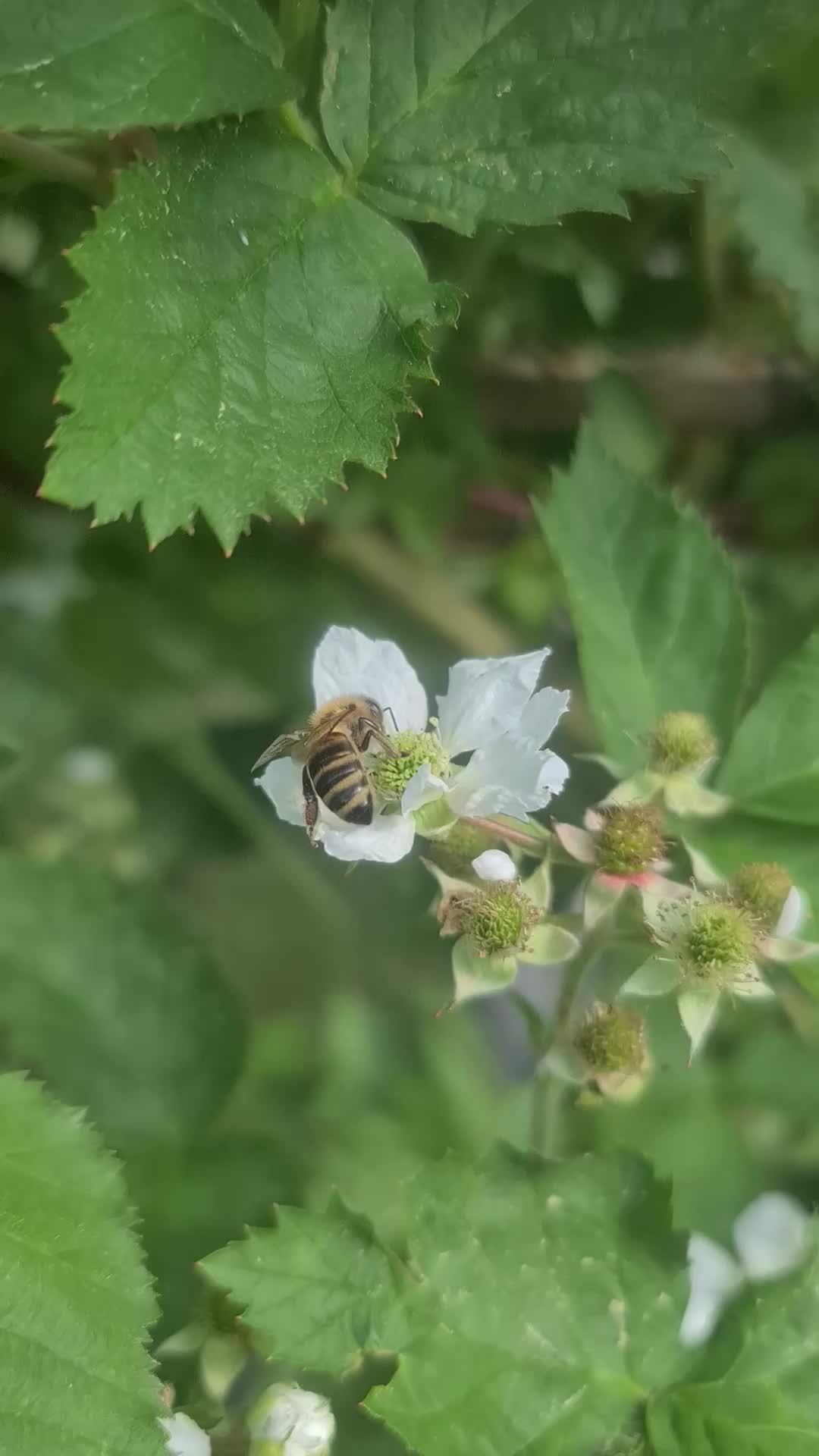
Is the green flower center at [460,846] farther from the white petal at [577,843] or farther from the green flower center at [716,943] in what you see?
the green flower center at [716,943]

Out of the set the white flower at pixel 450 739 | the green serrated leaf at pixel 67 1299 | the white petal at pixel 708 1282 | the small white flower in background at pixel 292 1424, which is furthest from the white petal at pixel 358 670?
the white petal at pixel 708 1282

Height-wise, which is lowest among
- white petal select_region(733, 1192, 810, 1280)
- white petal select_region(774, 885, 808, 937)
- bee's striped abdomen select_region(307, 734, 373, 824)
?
white petal select_region(733, 1192, 810, 1280)

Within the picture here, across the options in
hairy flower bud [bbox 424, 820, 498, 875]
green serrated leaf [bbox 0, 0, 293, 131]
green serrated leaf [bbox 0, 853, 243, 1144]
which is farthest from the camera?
green serrated leaf [bbox 0, 853, 243, 1144]

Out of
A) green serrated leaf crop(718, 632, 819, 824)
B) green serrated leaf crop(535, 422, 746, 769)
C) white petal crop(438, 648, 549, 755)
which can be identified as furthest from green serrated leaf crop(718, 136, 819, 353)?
white petal crop(438, 648, 549, 755)

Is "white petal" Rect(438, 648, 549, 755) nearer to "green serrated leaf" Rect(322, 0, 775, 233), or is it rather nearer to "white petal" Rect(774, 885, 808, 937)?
"white petal" Rect(774, 885, 808, 937)

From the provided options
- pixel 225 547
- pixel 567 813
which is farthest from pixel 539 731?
pixel 567 813

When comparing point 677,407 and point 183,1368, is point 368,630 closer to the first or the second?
point 677,407

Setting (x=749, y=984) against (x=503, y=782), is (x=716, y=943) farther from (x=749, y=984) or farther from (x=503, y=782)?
(x=503, y=782)
